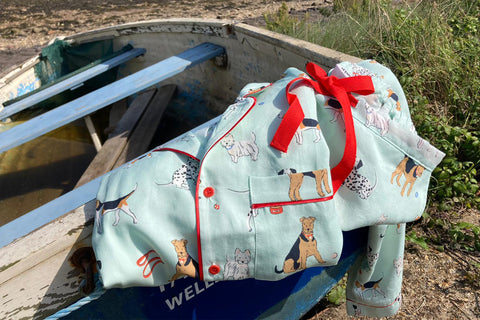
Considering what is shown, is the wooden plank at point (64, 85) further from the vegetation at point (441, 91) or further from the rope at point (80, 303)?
the rope at point (80, 303)

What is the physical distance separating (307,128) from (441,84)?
1.81m

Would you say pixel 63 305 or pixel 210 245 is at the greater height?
pixel 210 245

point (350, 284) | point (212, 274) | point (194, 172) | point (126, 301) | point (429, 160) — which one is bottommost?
point (350, 284)

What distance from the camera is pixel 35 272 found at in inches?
43.3

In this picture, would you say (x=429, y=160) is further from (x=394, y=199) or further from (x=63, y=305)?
(x=63, y=305)

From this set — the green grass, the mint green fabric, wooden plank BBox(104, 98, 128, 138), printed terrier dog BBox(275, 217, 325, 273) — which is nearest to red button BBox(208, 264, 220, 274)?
the mint green fabric

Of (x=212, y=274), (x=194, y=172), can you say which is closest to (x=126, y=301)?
(x=212, y=274)

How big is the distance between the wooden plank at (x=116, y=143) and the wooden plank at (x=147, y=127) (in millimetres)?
38

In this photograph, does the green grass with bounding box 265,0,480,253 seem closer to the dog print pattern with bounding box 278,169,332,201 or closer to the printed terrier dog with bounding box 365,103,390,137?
the printed terrier dog with bounding box 365,103,390,137

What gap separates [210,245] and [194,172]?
0.68 feet

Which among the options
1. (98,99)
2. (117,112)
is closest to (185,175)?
(98,99)

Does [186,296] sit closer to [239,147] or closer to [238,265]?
[238,265]

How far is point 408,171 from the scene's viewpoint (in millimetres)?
1213

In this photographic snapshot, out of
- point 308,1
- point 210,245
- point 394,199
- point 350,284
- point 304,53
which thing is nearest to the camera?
point 210,245
